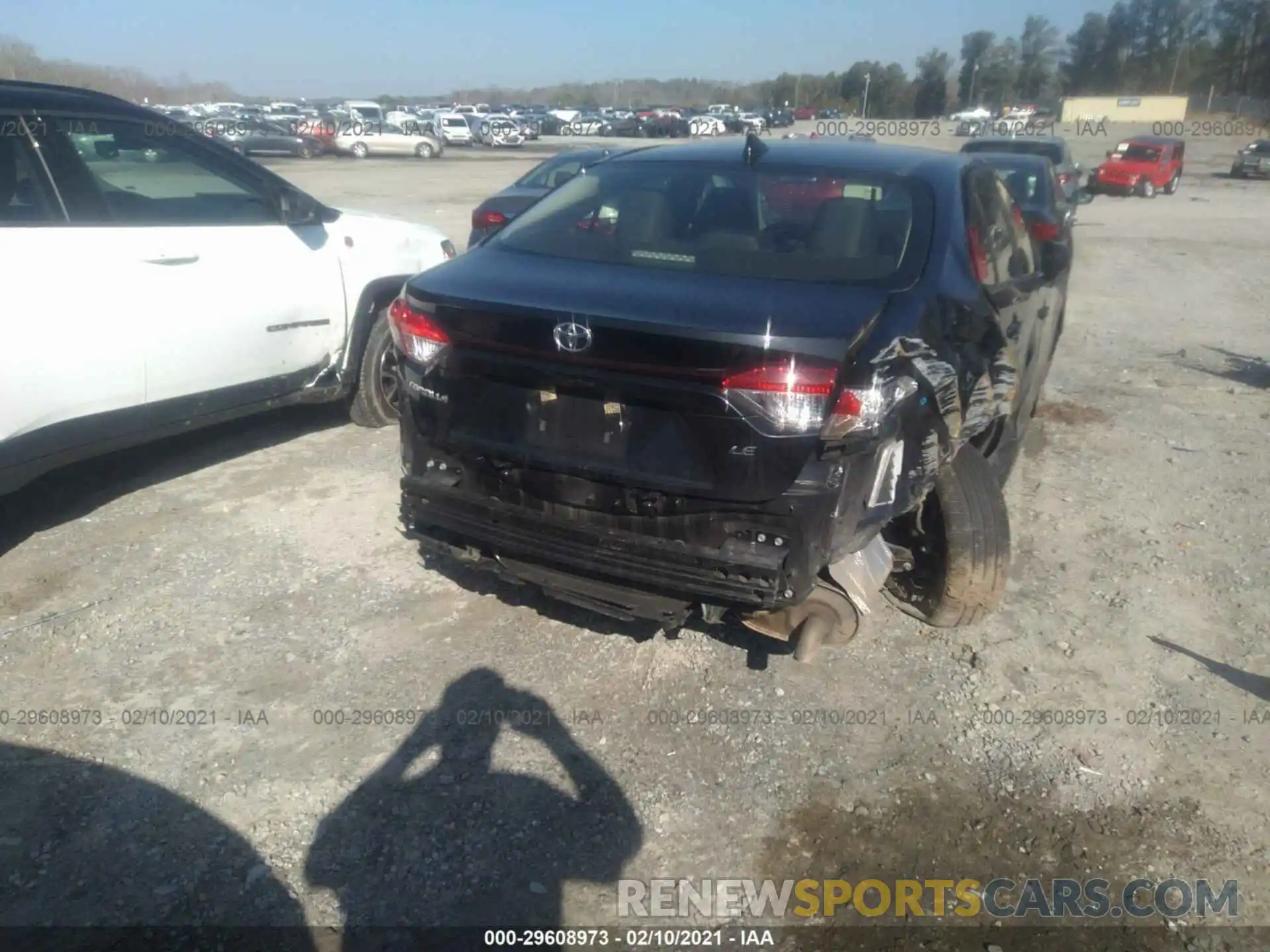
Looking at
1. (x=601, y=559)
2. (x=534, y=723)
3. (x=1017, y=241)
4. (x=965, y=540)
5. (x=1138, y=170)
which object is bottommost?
(x=1138, y=170)

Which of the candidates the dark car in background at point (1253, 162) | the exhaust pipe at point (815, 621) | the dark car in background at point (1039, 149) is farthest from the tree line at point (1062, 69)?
the exhaust pipe at point (815, 621)

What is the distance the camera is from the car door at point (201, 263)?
4152 millimetres

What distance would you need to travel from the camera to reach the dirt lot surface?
265 centimetres

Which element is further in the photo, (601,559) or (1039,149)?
(1039,149)

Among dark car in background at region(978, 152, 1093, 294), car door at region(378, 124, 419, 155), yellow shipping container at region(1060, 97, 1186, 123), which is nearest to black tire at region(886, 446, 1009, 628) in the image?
dark car in background at region(978, 152, 1093, 294)

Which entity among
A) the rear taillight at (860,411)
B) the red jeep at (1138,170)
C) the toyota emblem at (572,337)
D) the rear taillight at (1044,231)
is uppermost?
the toyota emblem at (572,337)

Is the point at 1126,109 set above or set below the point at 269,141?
above

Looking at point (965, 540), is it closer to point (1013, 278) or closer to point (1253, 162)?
point (1013, 278)

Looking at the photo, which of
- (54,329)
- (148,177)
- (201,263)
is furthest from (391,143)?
(54,329)

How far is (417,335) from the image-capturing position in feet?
10.3

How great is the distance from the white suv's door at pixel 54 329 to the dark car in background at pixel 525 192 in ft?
17.9

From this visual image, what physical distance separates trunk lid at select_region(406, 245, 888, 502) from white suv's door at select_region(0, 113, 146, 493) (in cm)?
164

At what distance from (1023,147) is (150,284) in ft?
52.6

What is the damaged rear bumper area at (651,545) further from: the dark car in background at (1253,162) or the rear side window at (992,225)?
the dark car in background at (1253,162)
